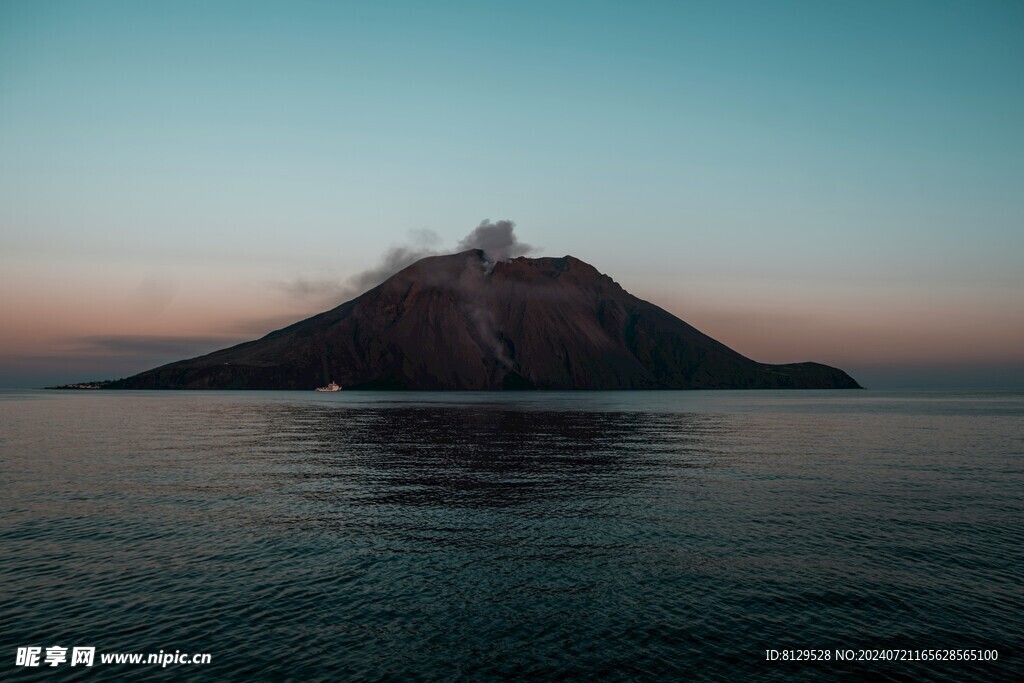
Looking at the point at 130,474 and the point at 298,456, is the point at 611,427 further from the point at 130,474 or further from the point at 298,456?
the point at 130,474

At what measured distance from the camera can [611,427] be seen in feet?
407

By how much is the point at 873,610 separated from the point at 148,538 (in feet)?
121

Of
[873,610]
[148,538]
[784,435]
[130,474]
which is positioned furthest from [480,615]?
[784,435]

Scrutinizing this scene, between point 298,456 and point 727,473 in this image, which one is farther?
point 298,456

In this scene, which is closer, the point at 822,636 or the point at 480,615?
the point at 822,636

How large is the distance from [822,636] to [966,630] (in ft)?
18.5

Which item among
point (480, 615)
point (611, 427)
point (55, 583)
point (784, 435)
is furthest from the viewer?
point (611, 427)

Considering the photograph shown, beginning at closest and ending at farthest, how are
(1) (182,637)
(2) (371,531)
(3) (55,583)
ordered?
(1) (182,637)
(3) (55,583)
(2) (371,531)

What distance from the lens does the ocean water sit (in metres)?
20.3

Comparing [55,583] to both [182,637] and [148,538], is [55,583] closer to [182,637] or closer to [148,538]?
[148,538]

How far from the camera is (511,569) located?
29031 millimetres

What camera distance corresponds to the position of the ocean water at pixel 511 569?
66.5 feet

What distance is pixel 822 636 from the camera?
21750mm

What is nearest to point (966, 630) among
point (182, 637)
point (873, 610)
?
point (873, 610)
